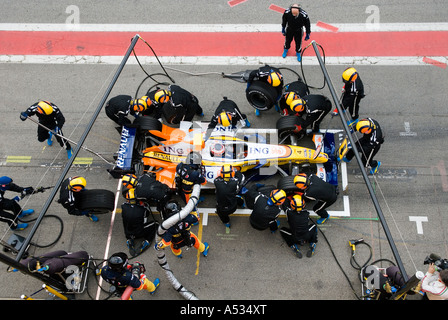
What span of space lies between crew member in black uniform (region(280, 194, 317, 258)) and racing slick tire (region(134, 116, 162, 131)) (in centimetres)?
377

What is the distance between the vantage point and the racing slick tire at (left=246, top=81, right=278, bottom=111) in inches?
396

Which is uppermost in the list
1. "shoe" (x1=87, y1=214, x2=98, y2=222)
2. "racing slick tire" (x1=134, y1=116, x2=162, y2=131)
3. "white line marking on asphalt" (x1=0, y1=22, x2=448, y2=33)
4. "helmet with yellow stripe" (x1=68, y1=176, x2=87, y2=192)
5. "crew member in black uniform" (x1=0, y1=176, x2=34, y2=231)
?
"white line marking on asphalt" (x1=0, y1=22, x2=448, y2=33)

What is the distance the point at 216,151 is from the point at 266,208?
6.18ft

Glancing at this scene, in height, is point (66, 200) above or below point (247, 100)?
below

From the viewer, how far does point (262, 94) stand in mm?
10078

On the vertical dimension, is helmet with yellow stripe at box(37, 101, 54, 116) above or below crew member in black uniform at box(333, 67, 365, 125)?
below

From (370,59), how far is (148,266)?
9.02 m

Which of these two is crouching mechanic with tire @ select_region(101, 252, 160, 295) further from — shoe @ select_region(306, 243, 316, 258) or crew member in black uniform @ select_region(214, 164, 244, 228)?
shoe @ select_region(306, 243, 316, 258)

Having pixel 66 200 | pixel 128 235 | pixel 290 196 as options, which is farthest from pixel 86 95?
pixel 290 196

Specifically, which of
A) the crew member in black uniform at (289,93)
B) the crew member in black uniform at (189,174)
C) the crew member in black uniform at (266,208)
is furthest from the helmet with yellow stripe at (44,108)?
the crew member in black uniform at (289,93)

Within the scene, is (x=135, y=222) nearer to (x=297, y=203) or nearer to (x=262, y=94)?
(x=297, y=203)

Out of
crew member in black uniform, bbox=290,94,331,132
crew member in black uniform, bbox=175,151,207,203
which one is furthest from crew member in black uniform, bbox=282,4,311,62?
crew member in black uniform, bbox=175,151,207,203

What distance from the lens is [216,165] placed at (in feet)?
30.0

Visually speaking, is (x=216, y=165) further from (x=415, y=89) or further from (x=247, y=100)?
(x=415, y=89)
